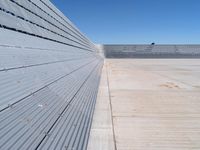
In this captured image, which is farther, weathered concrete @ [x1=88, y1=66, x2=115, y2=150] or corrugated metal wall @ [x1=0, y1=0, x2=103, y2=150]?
weathered concrete @ [x1=88, y1=66, x2=115, y2=150]

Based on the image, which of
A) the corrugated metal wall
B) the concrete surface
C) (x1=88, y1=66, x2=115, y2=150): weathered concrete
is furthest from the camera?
the concrete surface

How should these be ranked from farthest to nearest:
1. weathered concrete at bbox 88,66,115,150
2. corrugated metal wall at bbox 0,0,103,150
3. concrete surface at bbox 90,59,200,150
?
concrete surface at bbox 90,59,200,150
weathered concrete at bbox 88,66,115,150
corrugated metal wall at bbox 0,0,103,150

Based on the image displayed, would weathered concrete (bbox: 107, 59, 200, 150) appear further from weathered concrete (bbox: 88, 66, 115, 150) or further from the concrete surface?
weathered concrete (bbox: 88, 66, 115, 150)

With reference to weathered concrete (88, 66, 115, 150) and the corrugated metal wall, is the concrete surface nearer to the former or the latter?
weathered concrete (88, 66, 115, 150)

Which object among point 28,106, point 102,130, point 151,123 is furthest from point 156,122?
point 28,106

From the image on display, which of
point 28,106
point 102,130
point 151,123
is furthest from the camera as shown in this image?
point 151,123

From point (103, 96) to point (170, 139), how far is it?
417 cm

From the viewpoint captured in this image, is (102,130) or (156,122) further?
(156,122)

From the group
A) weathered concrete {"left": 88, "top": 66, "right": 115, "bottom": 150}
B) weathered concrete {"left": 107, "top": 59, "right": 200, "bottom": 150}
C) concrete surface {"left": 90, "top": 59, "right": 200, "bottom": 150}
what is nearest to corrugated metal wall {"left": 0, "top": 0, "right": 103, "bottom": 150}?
weathered concrete {"left": 88, "top": 66, "right": 115, "bottom": 150}

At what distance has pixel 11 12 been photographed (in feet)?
16.8

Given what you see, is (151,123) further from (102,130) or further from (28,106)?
(28,106)

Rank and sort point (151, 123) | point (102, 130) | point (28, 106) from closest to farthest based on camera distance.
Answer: point (28, 106), point (102, 130), point (151, 123)

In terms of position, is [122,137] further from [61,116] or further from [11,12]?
[11,12]

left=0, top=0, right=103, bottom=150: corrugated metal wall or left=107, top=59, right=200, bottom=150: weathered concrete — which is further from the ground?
left=0, top=0, right=103, bottom=150: corrugated metal wall
